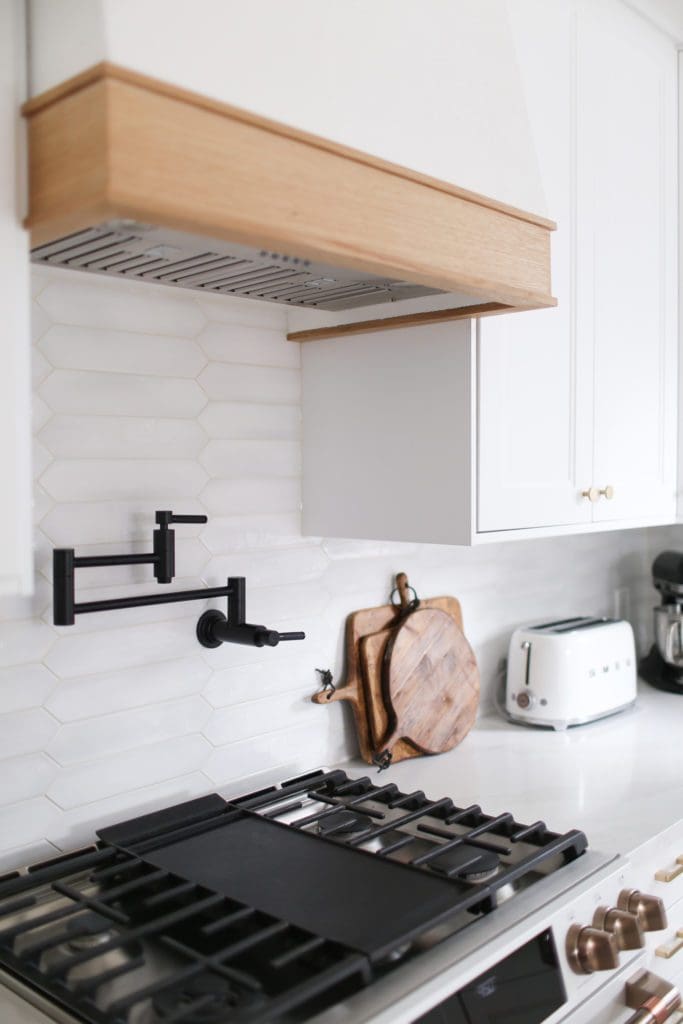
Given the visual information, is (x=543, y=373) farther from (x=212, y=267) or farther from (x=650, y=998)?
(x=650, y=998)

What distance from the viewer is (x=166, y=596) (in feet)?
4.76

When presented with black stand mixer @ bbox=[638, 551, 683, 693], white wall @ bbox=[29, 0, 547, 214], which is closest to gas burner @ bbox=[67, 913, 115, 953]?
white wall @ bbox=[29, 0, 547, 214]

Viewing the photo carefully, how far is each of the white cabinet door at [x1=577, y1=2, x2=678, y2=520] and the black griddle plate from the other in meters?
0.86

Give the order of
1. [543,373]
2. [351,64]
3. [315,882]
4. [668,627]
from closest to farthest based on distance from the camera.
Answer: [351,64] < [315,882] < [543,373] < [668,627]

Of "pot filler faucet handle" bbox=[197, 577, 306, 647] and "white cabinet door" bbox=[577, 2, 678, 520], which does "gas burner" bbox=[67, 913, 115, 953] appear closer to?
"pot filler faucet handle" bbox=[197, 577, 306, 647]

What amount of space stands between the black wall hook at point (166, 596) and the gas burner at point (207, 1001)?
50 centimetres

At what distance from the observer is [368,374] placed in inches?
65.2

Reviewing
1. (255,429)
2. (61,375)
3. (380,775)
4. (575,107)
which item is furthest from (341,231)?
(380,775)

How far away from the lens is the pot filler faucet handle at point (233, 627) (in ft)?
4.96

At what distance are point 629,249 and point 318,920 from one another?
1.45 meters

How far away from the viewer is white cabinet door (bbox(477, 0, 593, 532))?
1.55 metres

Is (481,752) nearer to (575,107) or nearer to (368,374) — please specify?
(368,374)

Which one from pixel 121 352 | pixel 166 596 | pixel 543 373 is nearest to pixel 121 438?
pixel 121 352

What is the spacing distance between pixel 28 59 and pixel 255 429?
792 mm
